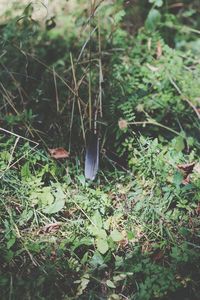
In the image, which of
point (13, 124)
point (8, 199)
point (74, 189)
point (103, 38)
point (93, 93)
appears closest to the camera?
point (8, 199)

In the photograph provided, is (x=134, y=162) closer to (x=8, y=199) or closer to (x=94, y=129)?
(x=94, y=129)

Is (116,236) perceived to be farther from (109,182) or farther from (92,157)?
(92,157)

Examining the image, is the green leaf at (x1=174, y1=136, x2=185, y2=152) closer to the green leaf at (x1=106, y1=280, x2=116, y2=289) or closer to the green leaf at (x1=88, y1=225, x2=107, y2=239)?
the green leaf at (x1=88, y1=225, x2=107, y2=239)

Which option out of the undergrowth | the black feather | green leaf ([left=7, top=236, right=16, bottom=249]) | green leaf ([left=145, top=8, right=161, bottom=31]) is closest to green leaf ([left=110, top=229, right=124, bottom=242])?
the undergrowth

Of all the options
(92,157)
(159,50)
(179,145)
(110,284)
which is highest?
(159,50)

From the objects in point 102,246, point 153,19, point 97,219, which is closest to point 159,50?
point 153,19

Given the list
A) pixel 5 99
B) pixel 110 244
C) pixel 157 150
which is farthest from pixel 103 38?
pixel 110 244
